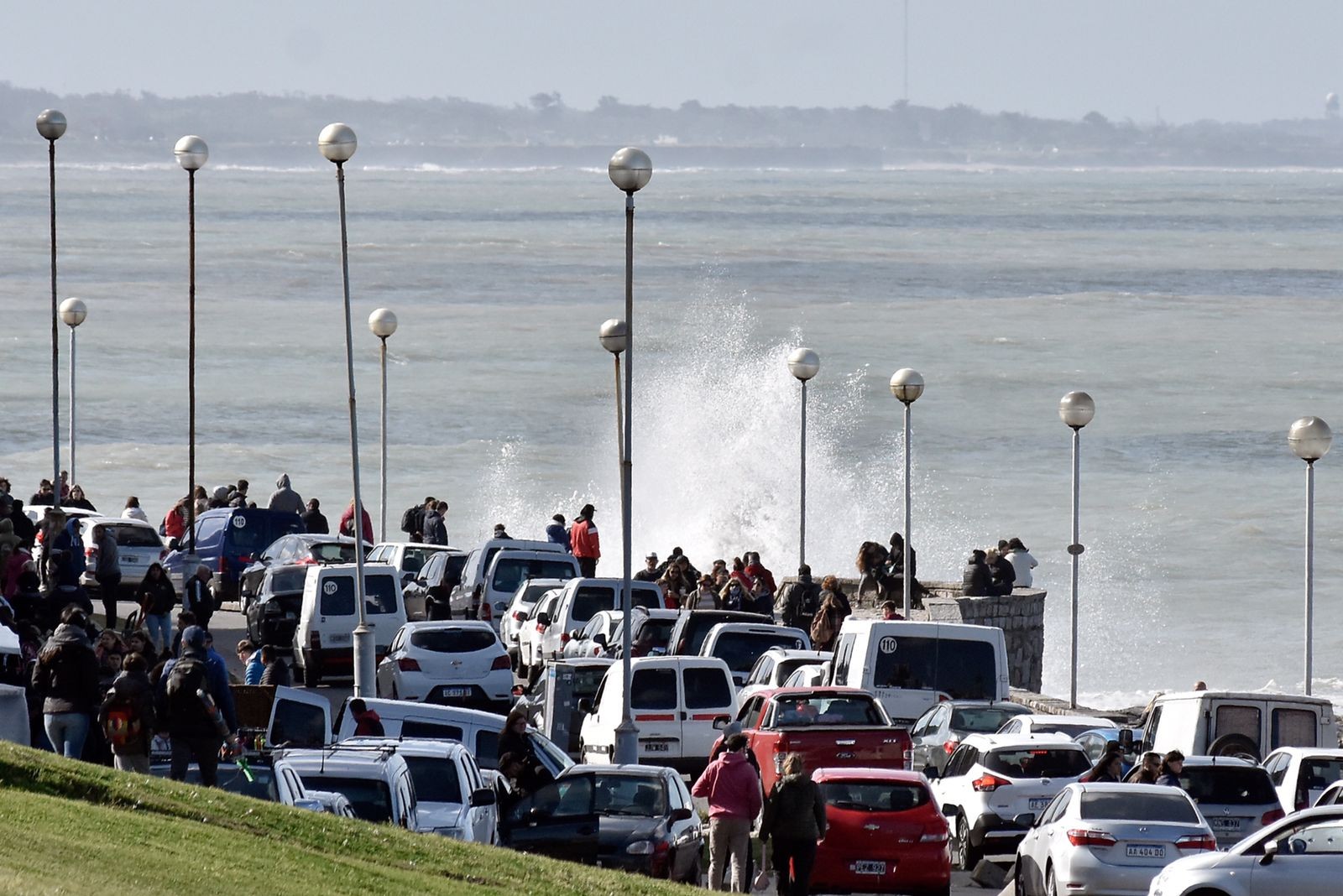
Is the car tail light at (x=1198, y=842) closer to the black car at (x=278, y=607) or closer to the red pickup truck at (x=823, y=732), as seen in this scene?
the red pickup truck at (x=823, y=732)

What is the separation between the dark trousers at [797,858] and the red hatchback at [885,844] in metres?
0.82

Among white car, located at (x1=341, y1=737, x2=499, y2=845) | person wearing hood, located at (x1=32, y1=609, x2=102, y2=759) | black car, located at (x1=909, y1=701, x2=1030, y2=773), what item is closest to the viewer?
white car, located at (x1=341, y1=737, x2=499, y2=845)

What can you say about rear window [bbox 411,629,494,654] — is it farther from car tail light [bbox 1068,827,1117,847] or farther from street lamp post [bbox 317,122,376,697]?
A: car tail light [bbox 1068,827,1117,847]

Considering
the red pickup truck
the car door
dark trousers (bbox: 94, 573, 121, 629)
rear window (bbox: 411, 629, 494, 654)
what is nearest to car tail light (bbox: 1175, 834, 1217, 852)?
the car door

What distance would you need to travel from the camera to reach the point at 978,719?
21719 millimetres

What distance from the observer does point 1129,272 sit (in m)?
164

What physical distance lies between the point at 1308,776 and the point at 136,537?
19008 millimetres

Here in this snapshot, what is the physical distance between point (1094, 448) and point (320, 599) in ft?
173

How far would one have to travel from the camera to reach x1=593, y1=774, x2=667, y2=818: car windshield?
16.3 metres

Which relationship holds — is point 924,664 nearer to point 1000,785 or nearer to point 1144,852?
point 1000,785

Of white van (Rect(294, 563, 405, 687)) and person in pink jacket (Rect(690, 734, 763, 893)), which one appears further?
white van (Rect(294, 563, 405, 687))

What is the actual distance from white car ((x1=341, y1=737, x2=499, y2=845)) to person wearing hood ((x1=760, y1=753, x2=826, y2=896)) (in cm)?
184

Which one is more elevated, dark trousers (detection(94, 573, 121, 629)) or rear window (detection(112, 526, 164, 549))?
rear window (detection(112, 526, 164, 549))

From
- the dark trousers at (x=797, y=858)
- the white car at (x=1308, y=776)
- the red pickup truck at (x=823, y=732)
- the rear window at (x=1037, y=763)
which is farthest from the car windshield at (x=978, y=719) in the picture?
the dark trousers at (x=797, y=858)
